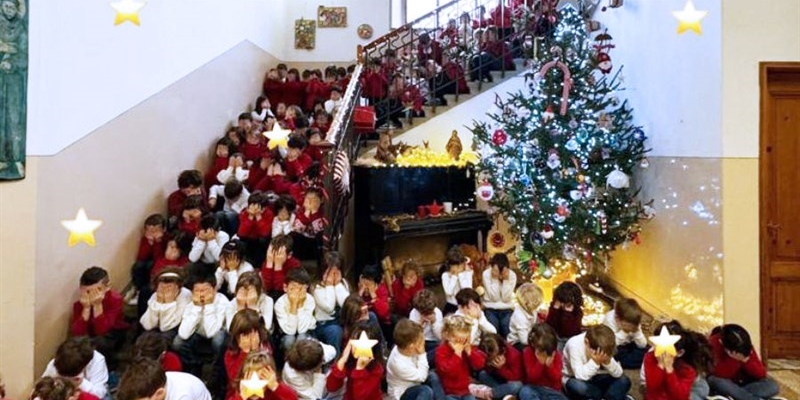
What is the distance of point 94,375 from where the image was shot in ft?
10.0

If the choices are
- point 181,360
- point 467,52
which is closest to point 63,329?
point 181,360

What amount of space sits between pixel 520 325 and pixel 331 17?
7.51 meters

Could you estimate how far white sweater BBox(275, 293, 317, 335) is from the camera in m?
3.61

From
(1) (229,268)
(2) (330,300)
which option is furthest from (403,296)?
(1) (229,268)

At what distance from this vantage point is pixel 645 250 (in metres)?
5.45

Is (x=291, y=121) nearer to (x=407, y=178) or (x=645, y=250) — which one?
(x=407, y=178)

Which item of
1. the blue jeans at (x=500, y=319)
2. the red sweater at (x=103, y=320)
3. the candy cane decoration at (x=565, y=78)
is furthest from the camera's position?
the candy cane decoration at (x=565, y=78)

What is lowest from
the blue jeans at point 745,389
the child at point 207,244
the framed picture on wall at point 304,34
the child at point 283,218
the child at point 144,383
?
the blue jeans at point 745,389

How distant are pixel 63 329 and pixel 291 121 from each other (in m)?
3.86

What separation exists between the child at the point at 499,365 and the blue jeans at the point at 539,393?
92 millimetres

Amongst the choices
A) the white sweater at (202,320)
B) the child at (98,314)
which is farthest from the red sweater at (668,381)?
the child at (98,314)

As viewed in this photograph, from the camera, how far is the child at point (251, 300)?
3.48 m

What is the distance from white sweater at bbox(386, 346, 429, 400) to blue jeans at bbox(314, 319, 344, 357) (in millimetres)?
576

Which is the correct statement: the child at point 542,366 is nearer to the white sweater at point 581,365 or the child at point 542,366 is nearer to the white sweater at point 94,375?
the white sweater at point 581,365
